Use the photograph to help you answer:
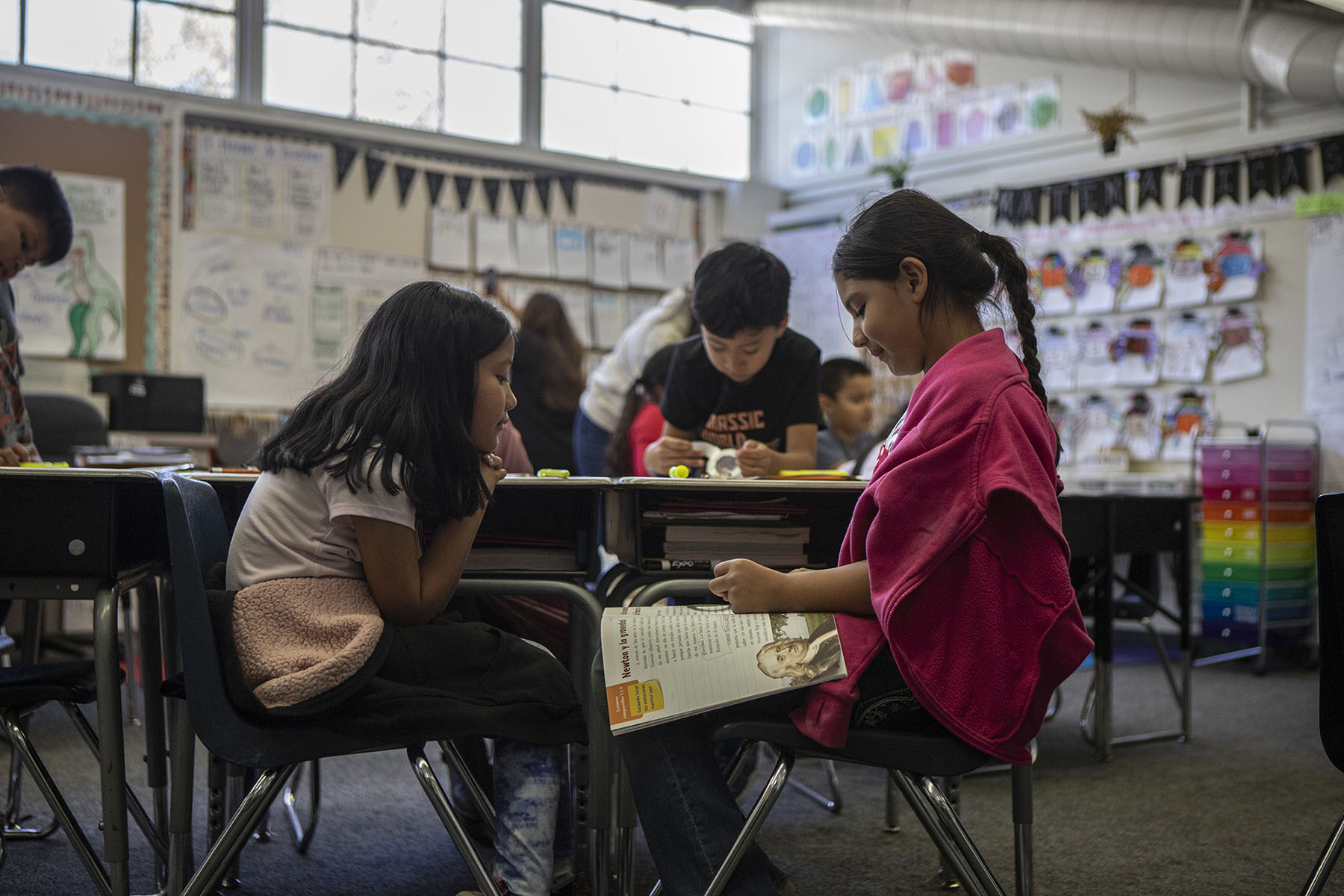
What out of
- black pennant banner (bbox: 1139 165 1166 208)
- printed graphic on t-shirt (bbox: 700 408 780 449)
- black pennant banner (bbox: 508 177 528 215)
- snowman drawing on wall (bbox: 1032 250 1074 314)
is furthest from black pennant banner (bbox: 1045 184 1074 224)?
printed graphic on t-shirt (bbox: 700 408 780 449)

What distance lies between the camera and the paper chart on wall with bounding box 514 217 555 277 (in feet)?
20.1

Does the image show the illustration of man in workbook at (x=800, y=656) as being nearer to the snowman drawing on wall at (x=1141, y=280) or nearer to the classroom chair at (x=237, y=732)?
the classroom chair at (x=237, y=732)

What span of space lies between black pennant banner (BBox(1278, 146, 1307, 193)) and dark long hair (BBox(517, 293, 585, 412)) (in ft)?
10.7

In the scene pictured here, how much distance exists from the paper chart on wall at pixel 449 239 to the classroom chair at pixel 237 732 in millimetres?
4667

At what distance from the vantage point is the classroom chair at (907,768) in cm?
126

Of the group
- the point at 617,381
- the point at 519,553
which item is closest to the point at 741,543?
the point at 519,553

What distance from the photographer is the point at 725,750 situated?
233 centimetres

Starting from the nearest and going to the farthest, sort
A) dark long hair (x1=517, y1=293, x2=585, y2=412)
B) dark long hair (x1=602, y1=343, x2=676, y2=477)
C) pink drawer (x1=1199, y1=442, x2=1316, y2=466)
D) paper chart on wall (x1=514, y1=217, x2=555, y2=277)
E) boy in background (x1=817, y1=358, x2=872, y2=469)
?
dark long hair (x1=602, y1=343, x2=676, y2=477) → dark long hair (x1=517, y1=293, x2=585, y2=412) → boy in background (x1=817, y1=358, x2=872, y2=469) → pink drawer (x1=1199, y1=442, x2=1316, y2=466) → paper chart on wall (x1=514, y1=217, x2=555, y2=277)

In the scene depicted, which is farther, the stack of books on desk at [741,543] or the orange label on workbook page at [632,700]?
the stack of books on desk at [741,543]

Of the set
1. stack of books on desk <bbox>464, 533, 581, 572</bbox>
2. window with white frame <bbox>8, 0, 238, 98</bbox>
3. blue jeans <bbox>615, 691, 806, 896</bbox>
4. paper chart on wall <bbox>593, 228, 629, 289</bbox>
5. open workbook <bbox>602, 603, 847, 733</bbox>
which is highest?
window with white frame <bbox>8, 0, 238, 98</bbox>

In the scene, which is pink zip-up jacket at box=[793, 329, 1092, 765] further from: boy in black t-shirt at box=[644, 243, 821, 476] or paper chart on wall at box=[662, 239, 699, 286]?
paper chart on wall at box=[662, 239, 699, 286]

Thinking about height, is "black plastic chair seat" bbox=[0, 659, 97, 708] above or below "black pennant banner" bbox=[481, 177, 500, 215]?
below

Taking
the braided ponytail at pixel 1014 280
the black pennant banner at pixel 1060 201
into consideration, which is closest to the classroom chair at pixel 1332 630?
the braided ponytail at pixel 1014 280

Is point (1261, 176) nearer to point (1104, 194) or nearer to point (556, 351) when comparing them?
point (1104, 194)
